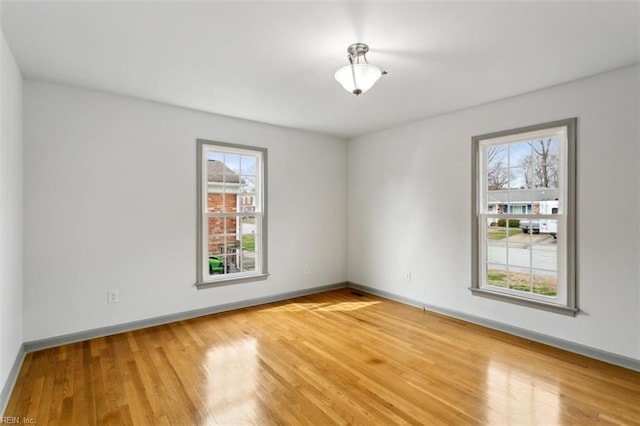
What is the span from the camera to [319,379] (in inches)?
102

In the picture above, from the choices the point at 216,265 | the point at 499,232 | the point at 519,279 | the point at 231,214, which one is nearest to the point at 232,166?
the point at 231,214

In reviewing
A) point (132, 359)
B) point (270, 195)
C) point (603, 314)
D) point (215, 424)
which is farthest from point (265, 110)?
point (603, 314)

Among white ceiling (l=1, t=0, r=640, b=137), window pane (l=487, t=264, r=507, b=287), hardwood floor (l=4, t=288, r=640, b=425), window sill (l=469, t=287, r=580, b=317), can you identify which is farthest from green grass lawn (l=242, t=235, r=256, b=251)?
window pane (l=487, t=264, r=507, b=287)

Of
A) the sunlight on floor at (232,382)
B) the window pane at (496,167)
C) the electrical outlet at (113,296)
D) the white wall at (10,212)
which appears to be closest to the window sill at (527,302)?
the window pane at (496,167)

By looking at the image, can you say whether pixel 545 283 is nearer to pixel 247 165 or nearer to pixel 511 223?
pixel 511 223

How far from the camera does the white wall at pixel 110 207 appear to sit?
314cm

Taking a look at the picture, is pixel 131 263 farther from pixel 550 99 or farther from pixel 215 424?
pixel 550 99

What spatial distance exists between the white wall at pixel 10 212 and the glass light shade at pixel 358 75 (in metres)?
2.40

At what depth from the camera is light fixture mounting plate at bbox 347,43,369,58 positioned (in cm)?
245

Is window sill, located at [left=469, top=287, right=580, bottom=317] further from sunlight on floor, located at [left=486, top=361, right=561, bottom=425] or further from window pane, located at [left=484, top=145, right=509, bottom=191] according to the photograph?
window pane, located at [left=484, top=145, right=509, bottom=191]

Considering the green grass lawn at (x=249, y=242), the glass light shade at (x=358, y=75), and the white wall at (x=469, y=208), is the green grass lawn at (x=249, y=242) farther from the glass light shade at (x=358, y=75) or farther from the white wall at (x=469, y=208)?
the glass light shade at (x=358, y=75)

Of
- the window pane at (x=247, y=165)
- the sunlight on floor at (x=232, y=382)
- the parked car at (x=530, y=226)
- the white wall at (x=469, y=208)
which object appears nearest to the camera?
the sunlight on floor at (x=232, y=382)

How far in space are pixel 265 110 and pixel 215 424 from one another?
130 inches

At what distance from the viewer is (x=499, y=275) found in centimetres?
380
